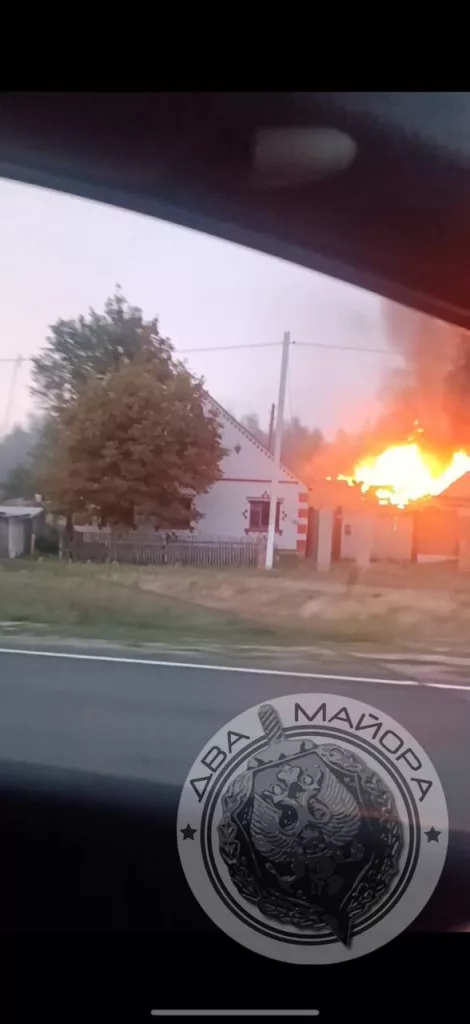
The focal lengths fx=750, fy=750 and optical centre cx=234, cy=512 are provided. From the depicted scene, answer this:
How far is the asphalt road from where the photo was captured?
5.18ft

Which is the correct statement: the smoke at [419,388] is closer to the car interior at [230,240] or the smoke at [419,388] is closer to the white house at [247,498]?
the car interior at [230,240]

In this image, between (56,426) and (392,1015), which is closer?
(392,1015)

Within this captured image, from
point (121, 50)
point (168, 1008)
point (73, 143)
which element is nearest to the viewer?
point (168, 1008)

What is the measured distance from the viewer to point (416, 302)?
1.72 metres

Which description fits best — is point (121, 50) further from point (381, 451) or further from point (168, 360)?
point (381, 451)

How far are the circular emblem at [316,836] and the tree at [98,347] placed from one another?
84 cm

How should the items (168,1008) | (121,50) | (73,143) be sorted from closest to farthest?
(168,1008), (121,50), (73,143)

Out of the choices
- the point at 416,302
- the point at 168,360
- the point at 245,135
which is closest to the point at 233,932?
the point at 168,360

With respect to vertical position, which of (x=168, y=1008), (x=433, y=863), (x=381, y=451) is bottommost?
(x=168, y=1008)

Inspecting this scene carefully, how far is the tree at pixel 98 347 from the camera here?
169 cm

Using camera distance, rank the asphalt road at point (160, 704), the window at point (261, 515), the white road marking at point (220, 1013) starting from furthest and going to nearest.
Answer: the window at point (261, 515), the asphalt road at point (160, 704), the white road marking at point (220, 1013)

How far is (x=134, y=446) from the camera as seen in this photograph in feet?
5.59

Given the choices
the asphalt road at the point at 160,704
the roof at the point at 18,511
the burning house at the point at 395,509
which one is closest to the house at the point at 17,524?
the roof at the point at 18,511

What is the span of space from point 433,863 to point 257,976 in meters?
0.40
